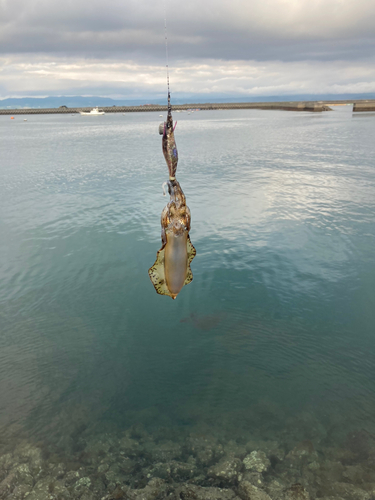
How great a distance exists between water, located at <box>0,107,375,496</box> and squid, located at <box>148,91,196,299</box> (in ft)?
19.3

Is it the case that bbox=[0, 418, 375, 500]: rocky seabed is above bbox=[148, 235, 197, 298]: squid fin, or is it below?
below

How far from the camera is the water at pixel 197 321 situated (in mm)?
11961

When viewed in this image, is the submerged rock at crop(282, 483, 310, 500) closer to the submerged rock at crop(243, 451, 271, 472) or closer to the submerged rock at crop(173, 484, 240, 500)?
the submerged rock at crop(243, 451, 271, 472)

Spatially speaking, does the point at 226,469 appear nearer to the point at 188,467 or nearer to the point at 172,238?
the point at 188,467

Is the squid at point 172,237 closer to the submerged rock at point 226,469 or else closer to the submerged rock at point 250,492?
the submerged rock at point 226,469

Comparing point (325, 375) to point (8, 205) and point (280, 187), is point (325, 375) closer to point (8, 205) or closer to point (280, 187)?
point (280, 187)

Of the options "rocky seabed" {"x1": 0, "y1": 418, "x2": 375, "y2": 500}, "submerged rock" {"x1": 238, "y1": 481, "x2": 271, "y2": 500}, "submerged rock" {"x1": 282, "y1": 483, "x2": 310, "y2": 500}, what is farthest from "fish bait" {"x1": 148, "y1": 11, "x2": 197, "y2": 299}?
"submerged rock" {"x1": 282, "y1": 483, "x2": 310, "y2": 500}

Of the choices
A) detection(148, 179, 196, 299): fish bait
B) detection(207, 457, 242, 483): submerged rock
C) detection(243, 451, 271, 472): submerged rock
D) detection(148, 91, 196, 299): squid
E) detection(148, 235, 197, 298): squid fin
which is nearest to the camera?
detection(148, 91, 196, 299): squid

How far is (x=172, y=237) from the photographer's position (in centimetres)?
774

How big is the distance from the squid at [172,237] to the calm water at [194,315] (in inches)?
232

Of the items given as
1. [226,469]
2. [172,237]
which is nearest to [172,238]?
[172,237]

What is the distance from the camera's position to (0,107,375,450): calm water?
1228cm

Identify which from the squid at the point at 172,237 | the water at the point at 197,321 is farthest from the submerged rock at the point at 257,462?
the squid at the point at 172,237

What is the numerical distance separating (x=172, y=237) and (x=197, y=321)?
9.62 metres
